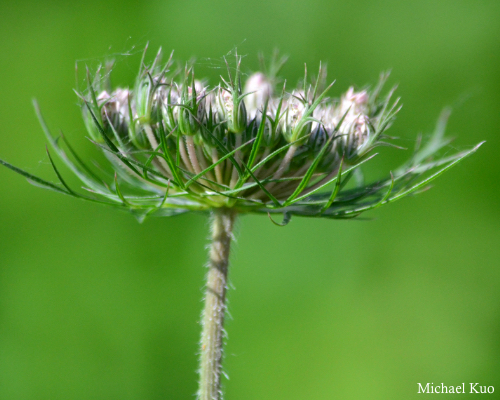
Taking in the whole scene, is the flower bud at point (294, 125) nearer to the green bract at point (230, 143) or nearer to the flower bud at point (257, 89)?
the green bract at point (230, 143)

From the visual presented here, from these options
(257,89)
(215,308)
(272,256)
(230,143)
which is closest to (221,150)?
(230,143)

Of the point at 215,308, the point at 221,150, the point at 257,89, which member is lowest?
the point at 215,308

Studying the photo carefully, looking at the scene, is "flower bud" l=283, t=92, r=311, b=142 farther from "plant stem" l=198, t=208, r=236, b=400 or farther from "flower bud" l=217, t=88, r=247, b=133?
"plant stem" l=198, t=208, r=236, b=400

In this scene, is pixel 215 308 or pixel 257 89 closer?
pixel 215 308

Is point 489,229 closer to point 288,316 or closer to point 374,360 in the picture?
point 374,360

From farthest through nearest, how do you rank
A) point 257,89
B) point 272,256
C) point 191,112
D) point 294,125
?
1. point 272,256
2. point 257,89
3. point 294,125
4. point 191,112

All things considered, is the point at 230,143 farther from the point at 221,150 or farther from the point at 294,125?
the point at 294,125
